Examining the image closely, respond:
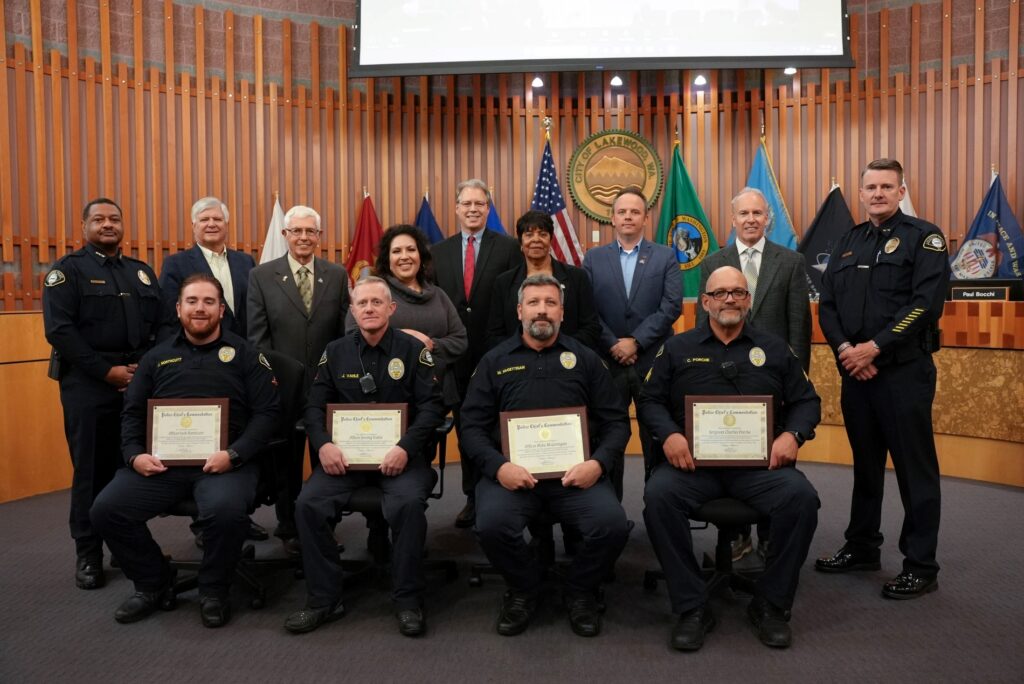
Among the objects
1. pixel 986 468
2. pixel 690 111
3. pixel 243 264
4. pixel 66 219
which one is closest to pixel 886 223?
pixel 986 468

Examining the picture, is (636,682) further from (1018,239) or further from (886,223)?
(1018,239)

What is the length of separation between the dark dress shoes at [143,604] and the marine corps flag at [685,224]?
18.5 ft

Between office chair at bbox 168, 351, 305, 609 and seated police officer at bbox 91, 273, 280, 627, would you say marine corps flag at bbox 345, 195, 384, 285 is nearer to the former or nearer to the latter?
office chair at bbox 168, 351, 305, 609

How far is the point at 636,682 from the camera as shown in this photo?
2.39 meters

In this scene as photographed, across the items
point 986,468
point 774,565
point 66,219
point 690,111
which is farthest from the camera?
point 690,111

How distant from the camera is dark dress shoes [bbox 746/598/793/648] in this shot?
8.61ft

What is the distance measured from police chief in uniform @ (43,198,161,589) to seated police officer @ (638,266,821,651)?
2.38 m

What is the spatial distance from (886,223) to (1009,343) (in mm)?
2446

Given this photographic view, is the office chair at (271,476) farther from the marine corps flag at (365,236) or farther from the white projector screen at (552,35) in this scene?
the white projector screen at (552,35)

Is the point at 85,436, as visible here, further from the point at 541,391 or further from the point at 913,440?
the point at 913,440

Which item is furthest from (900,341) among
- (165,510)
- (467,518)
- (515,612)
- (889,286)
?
(165,510)

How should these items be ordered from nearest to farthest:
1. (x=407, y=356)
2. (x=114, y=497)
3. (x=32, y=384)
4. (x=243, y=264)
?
1. (x=114, y=497)
2. (x=407, y=356)
3. (x=243, y=264)
4. (x=32, y=384)

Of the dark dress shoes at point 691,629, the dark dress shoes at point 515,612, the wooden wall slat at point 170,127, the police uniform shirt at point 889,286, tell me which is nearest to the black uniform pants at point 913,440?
the police uniform shirt at point 889,286

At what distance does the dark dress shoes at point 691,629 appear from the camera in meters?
2.60
